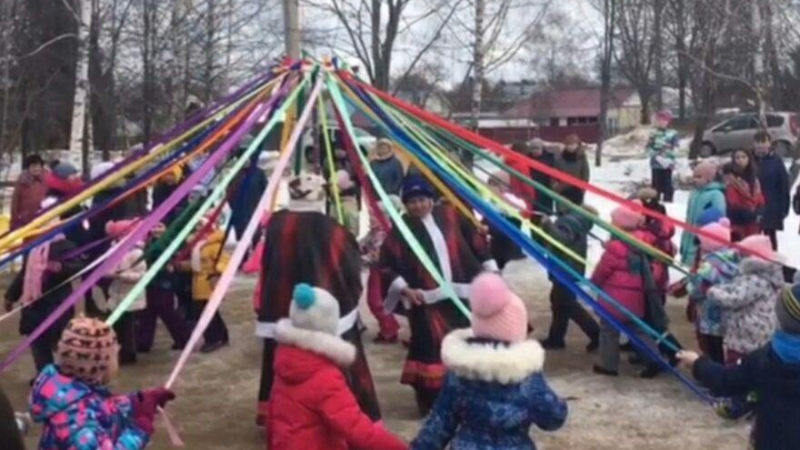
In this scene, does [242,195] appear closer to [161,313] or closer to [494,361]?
[161,313]

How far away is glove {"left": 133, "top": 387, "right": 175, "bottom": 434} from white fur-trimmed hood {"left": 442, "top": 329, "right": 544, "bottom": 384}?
955 mm

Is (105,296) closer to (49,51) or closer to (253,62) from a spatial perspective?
(253,62)

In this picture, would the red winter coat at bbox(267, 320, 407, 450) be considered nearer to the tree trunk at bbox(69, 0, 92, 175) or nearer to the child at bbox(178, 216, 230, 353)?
the child at bbox(178, 216, 230, 353)

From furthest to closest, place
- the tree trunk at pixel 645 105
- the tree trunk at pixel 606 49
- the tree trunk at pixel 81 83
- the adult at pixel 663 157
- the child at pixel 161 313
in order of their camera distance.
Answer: the tree trunk at pixel 645 105 → the tree trunk at pixel 606 49 → the tree trunk at pixel 81 83 → the adult at pixel 663 157 → the child at pixel 161 313

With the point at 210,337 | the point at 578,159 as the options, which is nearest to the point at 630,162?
the point at 578,159

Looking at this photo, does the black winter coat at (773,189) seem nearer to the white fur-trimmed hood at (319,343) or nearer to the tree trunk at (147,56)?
the white fur-trimmed hood at (319,343)

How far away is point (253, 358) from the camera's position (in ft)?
24.8

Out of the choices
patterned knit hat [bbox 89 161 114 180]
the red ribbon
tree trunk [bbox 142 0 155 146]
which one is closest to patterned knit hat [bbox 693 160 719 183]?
the red ribbon

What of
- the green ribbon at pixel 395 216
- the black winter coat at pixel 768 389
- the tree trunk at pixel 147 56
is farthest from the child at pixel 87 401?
the tree trunk at pixel 147 56

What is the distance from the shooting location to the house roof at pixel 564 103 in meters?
49.7

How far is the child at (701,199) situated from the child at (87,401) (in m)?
5.12

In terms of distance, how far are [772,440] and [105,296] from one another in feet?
17.0

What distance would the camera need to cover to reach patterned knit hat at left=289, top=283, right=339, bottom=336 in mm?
4012

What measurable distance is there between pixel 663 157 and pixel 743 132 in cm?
1214
